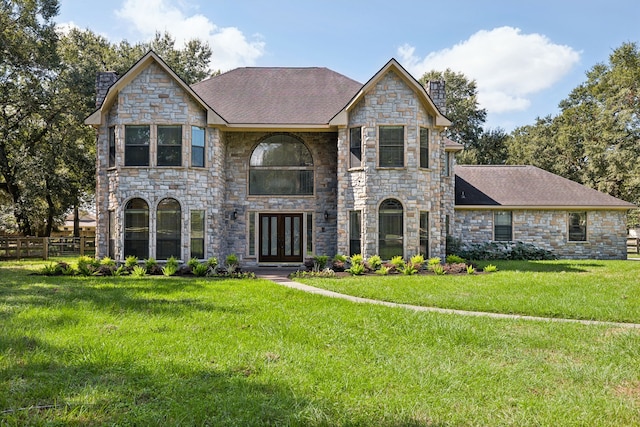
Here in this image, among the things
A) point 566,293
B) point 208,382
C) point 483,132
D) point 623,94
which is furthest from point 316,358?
point 483,132

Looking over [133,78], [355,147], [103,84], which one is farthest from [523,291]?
[103,84]

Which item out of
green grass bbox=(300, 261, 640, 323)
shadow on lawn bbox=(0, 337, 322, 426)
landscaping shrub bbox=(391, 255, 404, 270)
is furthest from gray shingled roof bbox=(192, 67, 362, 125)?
shadow on lawn bbox=(0, 337, 322, 426)

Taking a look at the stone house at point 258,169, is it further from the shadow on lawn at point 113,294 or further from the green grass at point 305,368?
the green grass at point 305,368

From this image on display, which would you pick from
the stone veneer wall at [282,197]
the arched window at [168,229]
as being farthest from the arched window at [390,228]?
the arched window at [168,229]

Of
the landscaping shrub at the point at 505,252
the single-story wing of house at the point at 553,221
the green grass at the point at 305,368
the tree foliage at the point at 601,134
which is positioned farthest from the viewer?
the tree foliage at the point at 601,134

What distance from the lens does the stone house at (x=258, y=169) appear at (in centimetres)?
1577

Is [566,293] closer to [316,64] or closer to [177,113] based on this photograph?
[177,113]

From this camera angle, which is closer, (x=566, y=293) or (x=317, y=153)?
(x=566, y=293)

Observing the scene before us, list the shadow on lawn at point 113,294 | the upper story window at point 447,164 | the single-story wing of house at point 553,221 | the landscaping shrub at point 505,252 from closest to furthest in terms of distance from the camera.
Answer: the shadow on lawn at point 113,294 → the upper story window at point 447,164 → the landscaping shrub at point 505,252 → the single-story wing of house at point 553,221

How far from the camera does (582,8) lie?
1220 centimetres

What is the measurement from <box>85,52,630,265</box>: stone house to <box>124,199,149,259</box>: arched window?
4 cm

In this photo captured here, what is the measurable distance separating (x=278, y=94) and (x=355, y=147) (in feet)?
16.0

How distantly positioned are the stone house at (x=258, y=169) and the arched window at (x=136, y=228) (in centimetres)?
4

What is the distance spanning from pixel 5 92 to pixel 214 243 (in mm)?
17491
